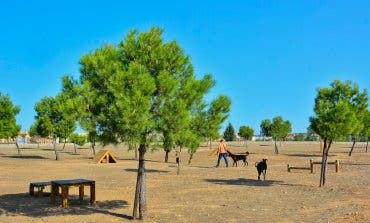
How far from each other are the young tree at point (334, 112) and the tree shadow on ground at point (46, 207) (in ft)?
29.9

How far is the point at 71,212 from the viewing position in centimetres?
1498

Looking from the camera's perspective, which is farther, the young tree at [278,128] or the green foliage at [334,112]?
the young tree at [278,128]

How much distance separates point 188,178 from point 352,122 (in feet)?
30.0

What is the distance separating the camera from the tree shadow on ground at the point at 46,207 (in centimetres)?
1484

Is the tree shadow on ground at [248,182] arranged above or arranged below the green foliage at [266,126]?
below

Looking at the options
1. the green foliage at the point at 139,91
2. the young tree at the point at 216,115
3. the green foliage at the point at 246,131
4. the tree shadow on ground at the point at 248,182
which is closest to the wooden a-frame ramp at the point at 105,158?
the young tree at the point at 216,115

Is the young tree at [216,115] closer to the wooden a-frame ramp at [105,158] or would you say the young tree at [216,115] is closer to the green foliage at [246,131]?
the wooden a-frame ramp at [105,158]

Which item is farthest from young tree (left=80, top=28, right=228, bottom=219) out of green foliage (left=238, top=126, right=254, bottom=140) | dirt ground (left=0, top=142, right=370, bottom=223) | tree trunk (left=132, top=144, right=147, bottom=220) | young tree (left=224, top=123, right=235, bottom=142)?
young tree (left=224, top=123, right=235, bottom=142)

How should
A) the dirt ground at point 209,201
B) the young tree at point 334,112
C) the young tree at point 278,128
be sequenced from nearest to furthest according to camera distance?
1. the dirt ground at point 209,201
2. the young tree at point 334,112
3. the young tree at point 278,128

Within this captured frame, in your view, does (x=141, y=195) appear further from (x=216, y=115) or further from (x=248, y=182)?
(x=216, y=115)

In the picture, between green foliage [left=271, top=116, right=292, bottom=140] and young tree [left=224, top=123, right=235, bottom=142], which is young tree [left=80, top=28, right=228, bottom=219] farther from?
young tree [left=224, top=123, right=235, bottom=142]

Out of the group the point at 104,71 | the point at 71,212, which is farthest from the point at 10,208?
the point at 104,71

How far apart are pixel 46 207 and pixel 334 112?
12065mm

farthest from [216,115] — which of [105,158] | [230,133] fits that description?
[230,133]
